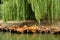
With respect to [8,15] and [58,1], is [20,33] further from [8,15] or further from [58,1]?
[58,1]

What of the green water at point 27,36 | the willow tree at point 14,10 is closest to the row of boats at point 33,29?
the willow tree at point 14,10

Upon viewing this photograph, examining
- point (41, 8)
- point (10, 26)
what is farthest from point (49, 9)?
point (10, 26)

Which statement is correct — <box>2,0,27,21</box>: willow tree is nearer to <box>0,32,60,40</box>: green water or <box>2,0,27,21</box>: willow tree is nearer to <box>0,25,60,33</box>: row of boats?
<box>0,25,60,33</box>: row of boats

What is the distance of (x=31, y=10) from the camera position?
1611 cm

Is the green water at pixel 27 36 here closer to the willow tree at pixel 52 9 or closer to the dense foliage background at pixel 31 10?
the dense foliage background at pixel 31 10

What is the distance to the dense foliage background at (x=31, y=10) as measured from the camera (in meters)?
15.3

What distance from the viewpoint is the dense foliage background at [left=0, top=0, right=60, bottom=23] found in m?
15.3

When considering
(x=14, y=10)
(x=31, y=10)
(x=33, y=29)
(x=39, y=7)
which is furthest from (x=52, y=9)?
(x=14, y=10)

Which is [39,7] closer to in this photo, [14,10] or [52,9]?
[52,9]

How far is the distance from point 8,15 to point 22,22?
115 cm

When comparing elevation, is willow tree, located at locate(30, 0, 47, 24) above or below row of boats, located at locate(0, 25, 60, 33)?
above

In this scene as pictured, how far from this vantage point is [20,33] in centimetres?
1550

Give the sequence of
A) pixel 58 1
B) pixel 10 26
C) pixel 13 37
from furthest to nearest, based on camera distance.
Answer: pixel 10 26 → pixel 58 1 → pixel 13 37

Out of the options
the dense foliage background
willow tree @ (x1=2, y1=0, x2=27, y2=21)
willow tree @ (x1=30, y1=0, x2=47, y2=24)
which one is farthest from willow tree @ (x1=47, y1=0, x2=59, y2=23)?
willow tree @ (x1=2, y1=0, x2=27, y2=21)
